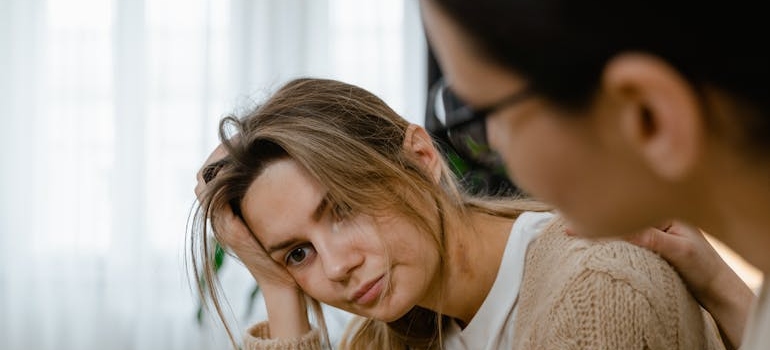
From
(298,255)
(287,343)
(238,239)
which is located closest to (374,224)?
(298,255)

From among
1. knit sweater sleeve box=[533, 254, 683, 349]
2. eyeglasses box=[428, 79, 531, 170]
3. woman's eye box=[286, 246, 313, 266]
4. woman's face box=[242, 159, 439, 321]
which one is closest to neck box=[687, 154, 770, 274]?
eyeglasses box=[428, 79, 531, 170]

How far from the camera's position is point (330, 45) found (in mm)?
3920

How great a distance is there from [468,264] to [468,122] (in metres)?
0.92

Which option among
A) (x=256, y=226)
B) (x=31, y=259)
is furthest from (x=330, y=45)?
(x=256, y=226)

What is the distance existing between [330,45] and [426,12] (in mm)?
3294

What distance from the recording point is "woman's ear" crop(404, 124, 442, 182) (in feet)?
5.17

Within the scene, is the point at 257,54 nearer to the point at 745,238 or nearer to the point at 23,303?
the point at 23,303

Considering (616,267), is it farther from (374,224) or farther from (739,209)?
(739,209)

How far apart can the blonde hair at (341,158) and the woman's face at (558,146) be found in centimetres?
82

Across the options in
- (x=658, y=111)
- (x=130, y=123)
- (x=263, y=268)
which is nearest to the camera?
(x=658, y=111)

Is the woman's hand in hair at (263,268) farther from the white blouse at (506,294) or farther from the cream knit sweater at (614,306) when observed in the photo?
the cream knit sweater at (614,306)

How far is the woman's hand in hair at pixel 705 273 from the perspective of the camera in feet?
4.20

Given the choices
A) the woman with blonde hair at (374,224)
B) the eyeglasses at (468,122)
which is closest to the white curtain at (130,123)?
the woman with blonde hair at (374,224)

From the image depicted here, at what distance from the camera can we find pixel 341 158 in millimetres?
1479
